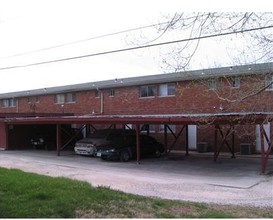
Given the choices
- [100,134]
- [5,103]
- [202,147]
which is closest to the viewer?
[100,134]

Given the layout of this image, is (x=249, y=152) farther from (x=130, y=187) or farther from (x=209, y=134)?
(x=130, y=187)

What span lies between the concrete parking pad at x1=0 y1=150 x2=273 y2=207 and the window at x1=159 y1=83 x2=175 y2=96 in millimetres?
6214

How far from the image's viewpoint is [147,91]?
3262 cm

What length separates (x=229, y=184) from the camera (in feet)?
52.0

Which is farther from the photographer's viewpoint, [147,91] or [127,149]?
[147,91]

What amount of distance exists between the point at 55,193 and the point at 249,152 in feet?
65.0

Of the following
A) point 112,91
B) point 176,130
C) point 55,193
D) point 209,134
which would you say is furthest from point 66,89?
point 55,193

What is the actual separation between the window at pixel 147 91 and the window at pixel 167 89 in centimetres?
75

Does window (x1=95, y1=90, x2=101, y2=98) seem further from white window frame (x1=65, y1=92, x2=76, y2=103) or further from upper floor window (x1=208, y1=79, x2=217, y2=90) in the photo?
upper floor window (x1=208, y1=79, x2=217, y2=90)

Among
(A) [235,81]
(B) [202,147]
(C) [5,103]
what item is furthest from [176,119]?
(C) [5,103]

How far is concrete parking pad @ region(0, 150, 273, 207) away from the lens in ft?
43.0

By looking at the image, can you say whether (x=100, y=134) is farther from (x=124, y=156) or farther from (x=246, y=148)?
(x=246, y=148)

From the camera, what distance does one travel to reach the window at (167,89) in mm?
31000

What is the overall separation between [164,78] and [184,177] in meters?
13.6
